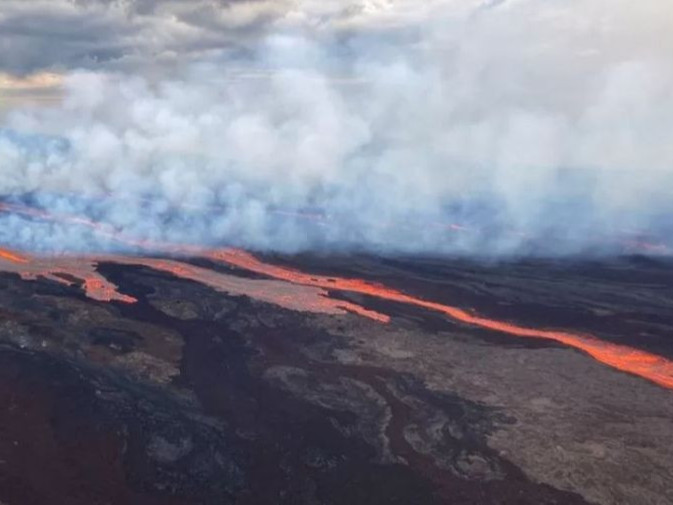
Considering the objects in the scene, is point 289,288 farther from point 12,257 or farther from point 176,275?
point 12,257

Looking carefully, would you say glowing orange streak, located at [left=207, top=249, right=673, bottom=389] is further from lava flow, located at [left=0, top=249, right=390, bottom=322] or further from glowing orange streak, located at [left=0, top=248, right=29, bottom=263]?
glowing orange streak, located at [left=0, top=248, right=29, bottom=263]

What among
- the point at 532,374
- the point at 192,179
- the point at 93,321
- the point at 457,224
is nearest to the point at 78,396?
the point at 93,321

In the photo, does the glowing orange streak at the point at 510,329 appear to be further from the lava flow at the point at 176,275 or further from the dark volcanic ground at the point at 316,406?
the lava flow at the point at 176,275

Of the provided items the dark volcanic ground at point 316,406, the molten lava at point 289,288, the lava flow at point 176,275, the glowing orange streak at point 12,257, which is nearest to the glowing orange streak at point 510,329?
the molten lava at point 289,288

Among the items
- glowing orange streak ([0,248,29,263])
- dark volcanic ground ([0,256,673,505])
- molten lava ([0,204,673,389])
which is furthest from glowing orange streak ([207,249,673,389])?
glowing orange streak ([0,248,29,263])

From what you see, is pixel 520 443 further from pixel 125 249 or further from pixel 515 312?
pixel 125 249

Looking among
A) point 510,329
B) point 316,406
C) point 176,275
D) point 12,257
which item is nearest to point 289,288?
point 176,275
